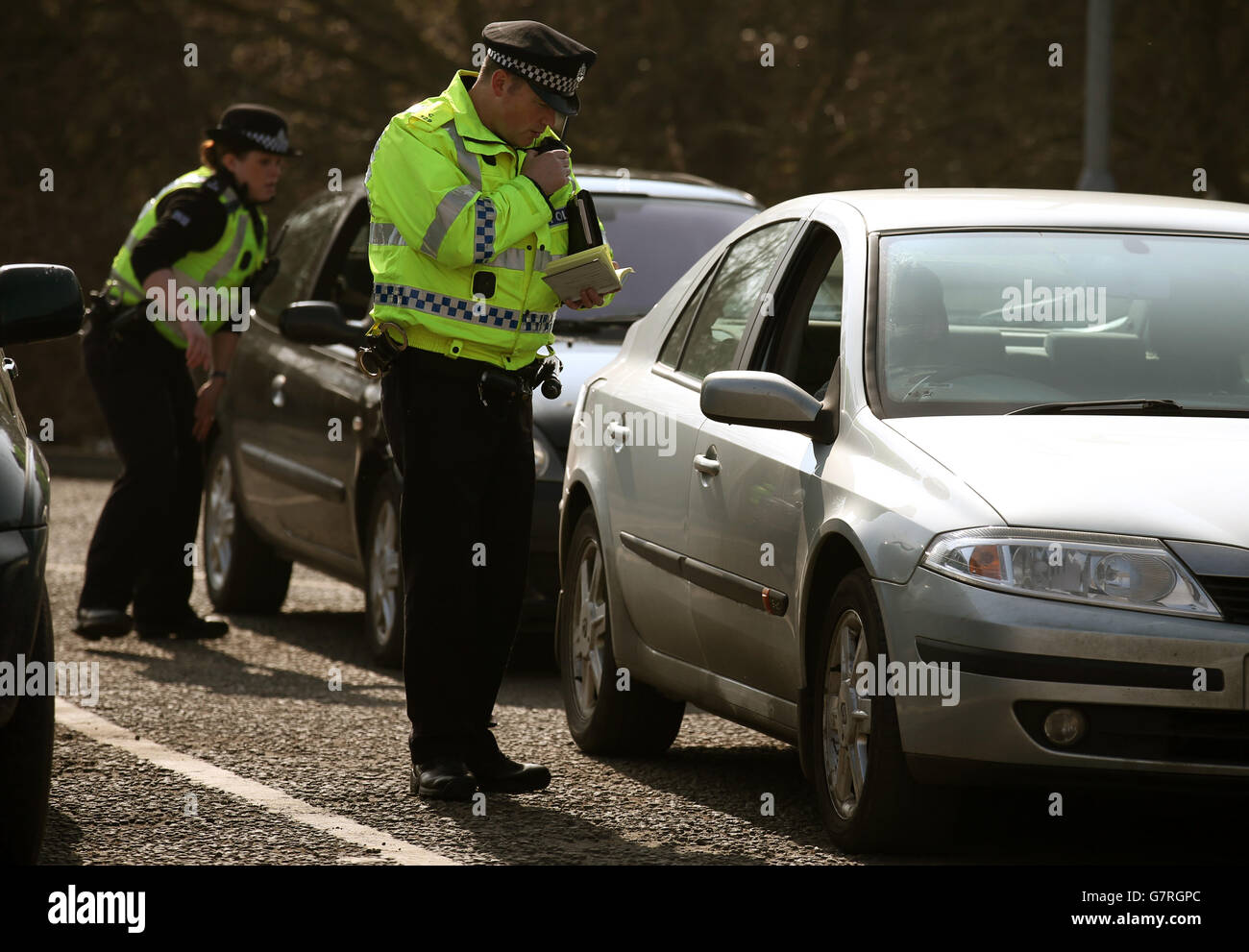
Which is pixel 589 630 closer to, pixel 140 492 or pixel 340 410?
pixel 340 410

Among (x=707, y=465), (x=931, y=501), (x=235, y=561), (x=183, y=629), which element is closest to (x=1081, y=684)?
(x=931, y=501)

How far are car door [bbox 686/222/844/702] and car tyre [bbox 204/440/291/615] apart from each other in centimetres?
493

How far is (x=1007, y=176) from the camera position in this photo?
61.1 ft

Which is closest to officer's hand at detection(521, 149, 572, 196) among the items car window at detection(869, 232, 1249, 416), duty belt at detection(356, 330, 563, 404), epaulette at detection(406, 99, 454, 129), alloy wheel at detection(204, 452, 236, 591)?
epaulette at detection(406, 99, 454, 129)

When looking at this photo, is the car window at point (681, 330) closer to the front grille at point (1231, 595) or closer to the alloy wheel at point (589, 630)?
the alloy wheel at point (589, 630)

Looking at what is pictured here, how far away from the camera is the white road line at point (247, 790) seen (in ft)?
18.5

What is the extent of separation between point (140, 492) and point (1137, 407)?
217 inches

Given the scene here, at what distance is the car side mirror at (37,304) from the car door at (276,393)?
14.1 feet

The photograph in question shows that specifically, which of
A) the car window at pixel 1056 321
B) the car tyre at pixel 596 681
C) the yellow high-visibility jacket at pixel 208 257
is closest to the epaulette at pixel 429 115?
the car window at pixel 1056 321

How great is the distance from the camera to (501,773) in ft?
21.4

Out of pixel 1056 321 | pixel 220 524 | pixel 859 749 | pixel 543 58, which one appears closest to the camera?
pixel 859 749

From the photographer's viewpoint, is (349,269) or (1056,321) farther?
(349,269)

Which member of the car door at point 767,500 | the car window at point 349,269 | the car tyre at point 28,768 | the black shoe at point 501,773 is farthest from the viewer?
the car window at point 349,269

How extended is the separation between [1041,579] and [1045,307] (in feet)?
3.84
